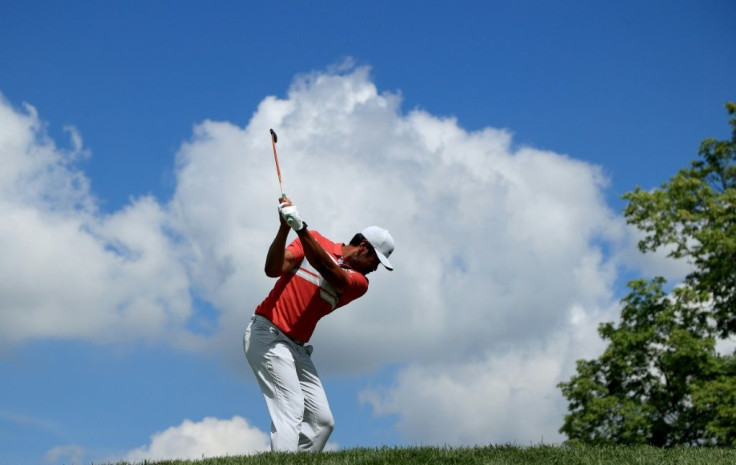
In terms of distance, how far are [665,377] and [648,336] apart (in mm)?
1501

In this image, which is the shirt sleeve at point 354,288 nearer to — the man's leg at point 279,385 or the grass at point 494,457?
the man's leg at point 279,385

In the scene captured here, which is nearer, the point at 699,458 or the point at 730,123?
the point at 699,458

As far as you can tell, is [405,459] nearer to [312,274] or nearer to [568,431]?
[312,274]

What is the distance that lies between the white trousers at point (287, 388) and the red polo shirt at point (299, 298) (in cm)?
11

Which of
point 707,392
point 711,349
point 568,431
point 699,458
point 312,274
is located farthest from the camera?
point 568,431

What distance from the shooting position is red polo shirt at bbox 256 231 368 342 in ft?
26.5

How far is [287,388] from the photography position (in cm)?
803

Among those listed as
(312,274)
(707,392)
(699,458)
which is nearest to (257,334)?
(312,274)

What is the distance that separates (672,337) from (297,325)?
66.7ft

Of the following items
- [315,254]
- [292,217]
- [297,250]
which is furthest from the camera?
[297,250]

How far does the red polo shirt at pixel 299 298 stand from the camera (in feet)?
26.5

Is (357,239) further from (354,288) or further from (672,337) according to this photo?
(672,337)

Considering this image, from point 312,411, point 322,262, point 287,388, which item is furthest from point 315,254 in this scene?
point 312,411

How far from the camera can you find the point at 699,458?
366 inches
